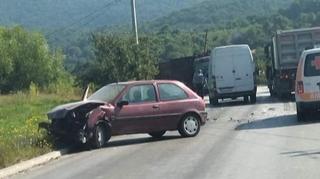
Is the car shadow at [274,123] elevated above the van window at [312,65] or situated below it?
below

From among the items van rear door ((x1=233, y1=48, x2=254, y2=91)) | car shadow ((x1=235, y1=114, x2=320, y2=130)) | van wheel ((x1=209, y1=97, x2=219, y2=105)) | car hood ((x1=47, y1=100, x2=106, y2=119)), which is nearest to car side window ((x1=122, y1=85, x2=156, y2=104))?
car hood ((x1=47, y1=100, x2=106, y2=119))

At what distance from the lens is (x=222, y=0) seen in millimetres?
102500

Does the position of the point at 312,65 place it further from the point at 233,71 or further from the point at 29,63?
the point at 29,63

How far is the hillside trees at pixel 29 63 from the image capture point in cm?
7875

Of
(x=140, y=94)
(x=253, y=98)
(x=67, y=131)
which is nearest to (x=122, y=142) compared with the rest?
(x=140, y=94)

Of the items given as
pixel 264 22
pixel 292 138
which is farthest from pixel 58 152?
pixel 264 22

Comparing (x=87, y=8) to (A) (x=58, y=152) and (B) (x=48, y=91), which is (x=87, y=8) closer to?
(B) (x=48, y=91)

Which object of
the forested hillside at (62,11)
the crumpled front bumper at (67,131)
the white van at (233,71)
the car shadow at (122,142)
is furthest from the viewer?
the forested hillside at (62,11)

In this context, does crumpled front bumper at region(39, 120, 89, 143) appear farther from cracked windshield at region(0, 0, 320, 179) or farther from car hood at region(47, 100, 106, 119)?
car hood at region(47, 100, 106, 119)

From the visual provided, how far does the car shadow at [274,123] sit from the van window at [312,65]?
1.34m

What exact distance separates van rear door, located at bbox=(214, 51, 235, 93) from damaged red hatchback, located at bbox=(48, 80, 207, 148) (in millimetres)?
12866

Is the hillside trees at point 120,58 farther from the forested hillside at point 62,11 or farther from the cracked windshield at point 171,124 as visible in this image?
the forested hillside at point 62,11

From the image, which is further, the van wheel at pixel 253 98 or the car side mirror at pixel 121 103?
the van wheel at pixel 253 98

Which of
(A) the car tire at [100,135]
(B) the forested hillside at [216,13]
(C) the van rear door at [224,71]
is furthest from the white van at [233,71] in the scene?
(B) the forested hillside at [216,13]
